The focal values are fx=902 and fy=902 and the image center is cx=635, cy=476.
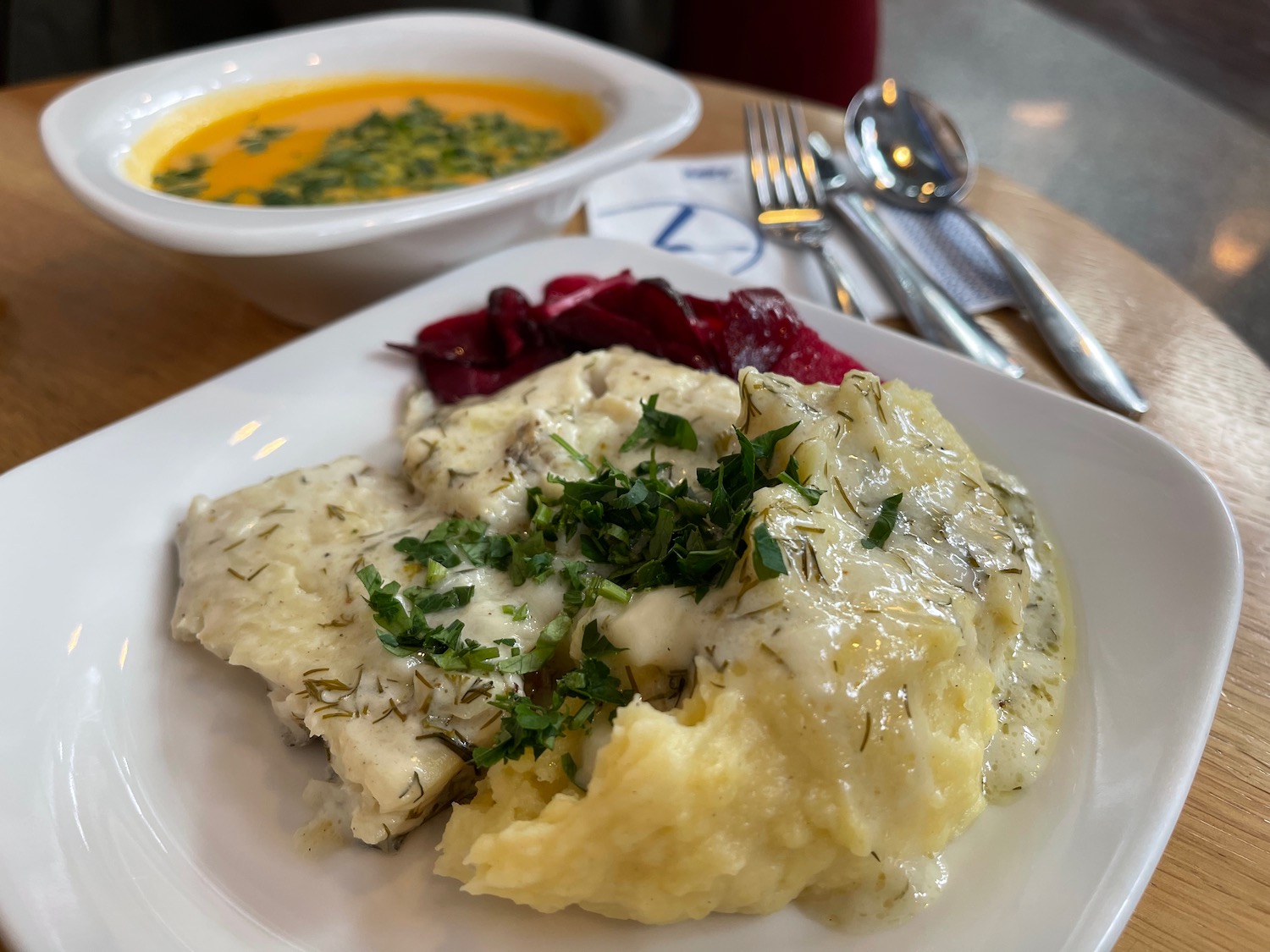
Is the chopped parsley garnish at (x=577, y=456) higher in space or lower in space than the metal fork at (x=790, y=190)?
higher

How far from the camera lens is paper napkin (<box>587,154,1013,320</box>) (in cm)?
258

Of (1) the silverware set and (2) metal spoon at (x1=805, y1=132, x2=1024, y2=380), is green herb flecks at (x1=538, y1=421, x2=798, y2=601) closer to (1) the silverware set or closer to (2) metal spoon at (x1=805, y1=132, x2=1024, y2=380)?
(2) metal spoon at (x1=805, y1=132, x2=1024, y2=380)

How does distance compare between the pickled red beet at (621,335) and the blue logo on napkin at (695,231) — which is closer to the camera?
the pickled red beet at (621,335)

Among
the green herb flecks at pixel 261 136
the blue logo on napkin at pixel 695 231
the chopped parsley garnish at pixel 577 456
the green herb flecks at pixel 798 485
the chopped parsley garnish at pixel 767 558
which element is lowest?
the blue logo on napkin at pixel 695 231

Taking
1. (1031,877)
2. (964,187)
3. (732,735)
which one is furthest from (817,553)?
(964,187)

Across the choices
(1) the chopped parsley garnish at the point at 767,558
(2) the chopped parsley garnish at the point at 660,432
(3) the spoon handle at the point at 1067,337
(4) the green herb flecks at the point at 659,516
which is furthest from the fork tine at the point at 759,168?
(1) the chopped parsley garnish at the point at 767,558

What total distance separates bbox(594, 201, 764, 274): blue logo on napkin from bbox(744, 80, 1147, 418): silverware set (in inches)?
3.8

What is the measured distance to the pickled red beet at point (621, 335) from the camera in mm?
1959

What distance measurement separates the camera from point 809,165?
2.95m

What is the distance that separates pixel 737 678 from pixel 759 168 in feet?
7.18

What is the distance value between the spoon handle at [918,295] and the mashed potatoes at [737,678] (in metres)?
0.71

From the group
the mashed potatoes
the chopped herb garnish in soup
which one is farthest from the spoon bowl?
the mashed potatoes

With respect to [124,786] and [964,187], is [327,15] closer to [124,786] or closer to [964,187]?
[964,187]

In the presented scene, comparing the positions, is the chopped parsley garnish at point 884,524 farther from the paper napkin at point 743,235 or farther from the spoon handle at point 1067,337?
the paper napkin at point 743,235
